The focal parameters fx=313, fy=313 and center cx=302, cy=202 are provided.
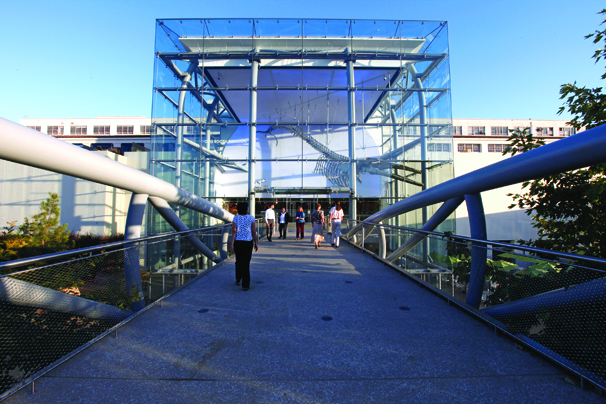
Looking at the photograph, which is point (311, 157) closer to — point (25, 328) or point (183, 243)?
point (183, 243)

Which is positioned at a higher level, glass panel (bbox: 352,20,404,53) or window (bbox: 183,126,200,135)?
glass panel (bbox: 352,20,404,53)

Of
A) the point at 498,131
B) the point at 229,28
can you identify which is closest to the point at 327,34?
the point at 229,28

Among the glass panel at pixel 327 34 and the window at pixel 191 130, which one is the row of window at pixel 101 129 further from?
the glass panel at pixel 327 34

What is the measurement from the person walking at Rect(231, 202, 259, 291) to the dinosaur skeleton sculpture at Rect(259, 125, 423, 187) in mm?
12995

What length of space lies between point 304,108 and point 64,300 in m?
17.3

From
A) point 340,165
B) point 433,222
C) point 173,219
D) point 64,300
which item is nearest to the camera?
point 64,300

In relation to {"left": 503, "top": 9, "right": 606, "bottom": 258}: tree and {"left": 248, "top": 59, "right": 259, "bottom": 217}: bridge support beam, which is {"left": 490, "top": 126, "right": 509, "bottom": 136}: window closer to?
{"left": 248, "top": 59, "right": 259, "bottom": 217}: bridge support beam

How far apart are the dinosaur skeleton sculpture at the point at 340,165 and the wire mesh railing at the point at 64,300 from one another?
Answer: 548 inches

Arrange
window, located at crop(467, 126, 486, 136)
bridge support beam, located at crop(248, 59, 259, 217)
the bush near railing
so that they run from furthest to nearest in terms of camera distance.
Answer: window, located at crop(467, 126, 486, 136) < bridge support beam, located at crop(248, 59, 259, 217) < the bush near railing

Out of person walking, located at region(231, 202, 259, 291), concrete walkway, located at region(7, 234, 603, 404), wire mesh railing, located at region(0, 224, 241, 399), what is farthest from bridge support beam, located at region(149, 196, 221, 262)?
concrete walkway, located at region(7, 234, 603, 404)

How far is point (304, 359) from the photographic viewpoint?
2.76 m

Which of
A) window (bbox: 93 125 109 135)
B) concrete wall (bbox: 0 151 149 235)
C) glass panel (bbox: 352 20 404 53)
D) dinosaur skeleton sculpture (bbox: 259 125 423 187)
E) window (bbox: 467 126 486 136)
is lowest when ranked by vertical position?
concrete wall (bbox: 0 151 149 235)

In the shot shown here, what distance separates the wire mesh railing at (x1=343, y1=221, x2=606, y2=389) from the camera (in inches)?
97.3

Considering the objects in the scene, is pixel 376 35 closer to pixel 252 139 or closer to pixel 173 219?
pixel 252 139
